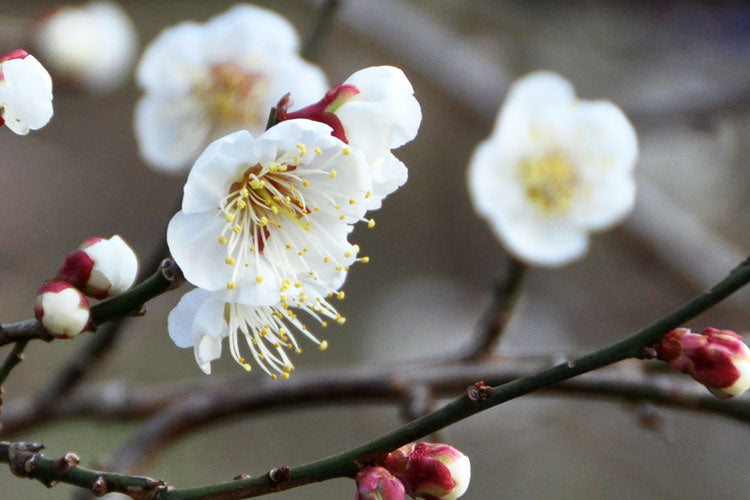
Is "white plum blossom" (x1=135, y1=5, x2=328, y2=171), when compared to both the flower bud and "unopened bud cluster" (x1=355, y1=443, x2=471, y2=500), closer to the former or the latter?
the flower bud

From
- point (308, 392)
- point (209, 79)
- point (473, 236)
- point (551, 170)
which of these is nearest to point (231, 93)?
point (209, 79)

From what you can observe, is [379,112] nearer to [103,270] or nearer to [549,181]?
[103,270]

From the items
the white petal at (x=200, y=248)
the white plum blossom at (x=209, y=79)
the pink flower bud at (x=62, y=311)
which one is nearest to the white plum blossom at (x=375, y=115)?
the white petal at (x=200, y=248)

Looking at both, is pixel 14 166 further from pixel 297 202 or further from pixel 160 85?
pixel 297 202

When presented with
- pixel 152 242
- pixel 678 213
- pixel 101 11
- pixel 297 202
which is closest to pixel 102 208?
pixel 152 242

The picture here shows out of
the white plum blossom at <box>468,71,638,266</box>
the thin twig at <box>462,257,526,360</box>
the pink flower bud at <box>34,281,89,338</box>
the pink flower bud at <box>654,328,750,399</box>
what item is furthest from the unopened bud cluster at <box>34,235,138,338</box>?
the white plum blossom at <box>468,71,638,266</box>

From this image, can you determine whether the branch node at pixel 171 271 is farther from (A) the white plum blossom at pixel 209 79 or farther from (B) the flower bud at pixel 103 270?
(A) the white plum blossom at pixel 209 79
